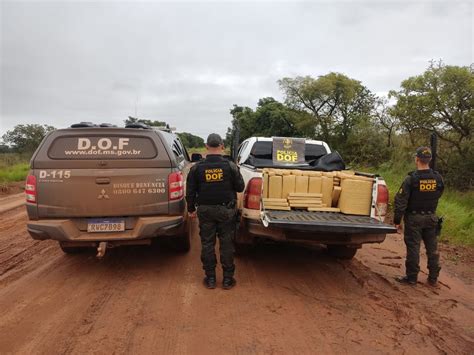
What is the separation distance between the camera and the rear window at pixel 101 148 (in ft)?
15.5

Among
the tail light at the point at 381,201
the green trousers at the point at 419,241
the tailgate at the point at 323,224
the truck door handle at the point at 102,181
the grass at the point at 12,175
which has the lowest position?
the grass at the point at 12,175

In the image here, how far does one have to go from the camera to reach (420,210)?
4844mm

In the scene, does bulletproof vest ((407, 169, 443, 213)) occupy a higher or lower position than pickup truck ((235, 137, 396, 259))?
higher

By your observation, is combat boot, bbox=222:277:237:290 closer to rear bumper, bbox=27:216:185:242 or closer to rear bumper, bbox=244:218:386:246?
rear bumper, bbox=244:218:386:246

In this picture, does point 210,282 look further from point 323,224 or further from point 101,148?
point 101,148

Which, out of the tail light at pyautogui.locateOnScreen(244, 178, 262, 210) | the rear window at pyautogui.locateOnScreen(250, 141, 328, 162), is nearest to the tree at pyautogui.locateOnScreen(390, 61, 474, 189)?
the rear window at pyautogui.locateOnScreen(250, 141, 328, 162)

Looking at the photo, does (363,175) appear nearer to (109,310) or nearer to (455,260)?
(455,260)

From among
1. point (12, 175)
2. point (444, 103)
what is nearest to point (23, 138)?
point (12, 175)

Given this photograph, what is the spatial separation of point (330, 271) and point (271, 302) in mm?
1465

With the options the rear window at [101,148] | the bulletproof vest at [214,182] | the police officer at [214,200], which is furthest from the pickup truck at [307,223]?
the rear window at [101,148]

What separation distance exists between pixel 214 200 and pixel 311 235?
123 centimetres

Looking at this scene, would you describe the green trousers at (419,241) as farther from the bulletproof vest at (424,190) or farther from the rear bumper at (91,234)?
the rear bumper at (91,234)

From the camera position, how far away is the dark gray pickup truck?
461 centimetres

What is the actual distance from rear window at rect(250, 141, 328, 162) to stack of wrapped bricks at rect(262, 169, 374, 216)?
181 cm
